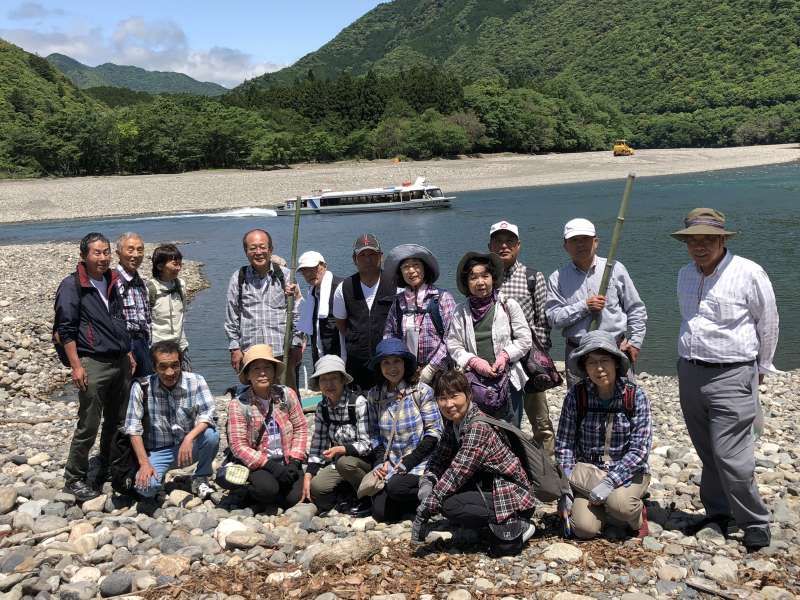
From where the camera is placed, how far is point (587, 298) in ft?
16.9

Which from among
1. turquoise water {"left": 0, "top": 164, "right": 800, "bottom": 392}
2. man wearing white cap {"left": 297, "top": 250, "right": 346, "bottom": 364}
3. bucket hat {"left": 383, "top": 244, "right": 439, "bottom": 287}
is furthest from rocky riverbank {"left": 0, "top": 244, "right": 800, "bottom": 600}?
turquoise water {"left": 0, "top": 164, "right": 800, "bottom": 392}

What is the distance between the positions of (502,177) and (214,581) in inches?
2570

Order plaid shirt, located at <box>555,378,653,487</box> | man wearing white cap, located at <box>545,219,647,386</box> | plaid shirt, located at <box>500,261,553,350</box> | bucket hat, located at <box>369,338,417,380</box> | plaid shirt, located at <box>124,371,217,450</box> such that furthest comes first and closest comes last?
1. plaid shirt, located at <box>124,371,217,450</box>
2. plaid shirt, located at <box>500,261,553,350</box>
3. man wearing white cap, located at <box>545,219,647,386</box>
4. bucket hat, located at <box>369,338,417,380</box>
5. plaid shirt, located at <box>555,378,653,487</box>

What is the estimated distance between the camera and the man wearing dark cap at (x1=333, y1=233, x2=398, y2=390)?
228 inches

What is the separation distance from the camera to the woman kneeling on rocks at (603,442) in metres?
4.57

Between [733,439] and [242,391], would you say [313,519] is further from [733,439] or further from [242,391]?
[733,439]

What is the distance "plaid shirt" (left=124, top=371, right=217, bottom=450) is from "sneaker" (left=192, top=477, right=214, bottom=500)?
0.40 metres

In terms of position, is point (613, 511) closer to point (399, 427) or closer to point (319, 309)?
point (399, 427)

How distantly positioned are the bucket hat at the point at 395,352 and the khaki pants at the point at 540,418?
3.55ft

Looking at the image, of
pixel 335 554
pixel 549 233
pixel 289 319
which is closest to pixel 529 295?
pixel 289 319

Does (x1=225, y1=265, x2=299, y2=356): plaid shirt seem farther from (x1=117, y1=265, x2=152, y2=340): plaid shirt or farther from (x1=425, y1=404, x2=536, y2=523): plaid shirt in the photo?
(x1=425, y1=404, x2=536, y2=523): plaid shirt

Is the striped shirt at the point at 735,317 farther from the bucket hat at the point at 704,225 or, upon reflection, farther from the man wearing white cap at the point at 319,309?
the man wearing white cap at the point at 319,309

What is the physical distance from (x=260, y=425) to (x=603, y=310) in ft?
8.72

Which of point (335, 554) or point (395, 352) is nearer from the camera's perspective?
point (335, 554)
